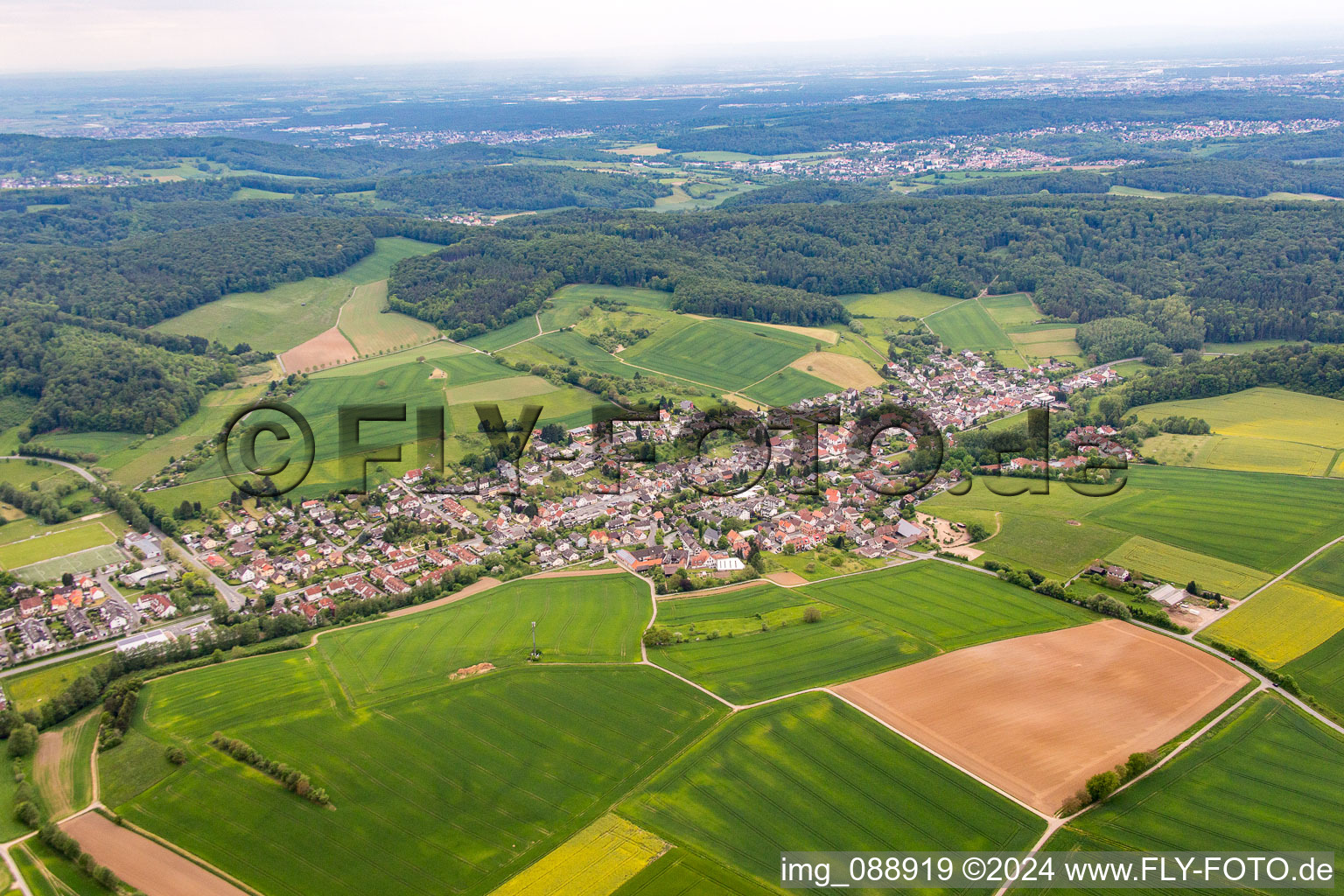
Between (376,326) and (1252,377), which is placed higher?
(376,326)

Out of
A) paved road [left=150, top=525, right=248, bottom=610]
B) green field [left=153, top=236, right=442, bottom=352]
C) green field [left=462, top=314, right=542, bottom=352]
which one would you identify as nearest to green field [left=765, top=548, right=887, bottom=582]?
paved road [left=150, top=525, right=248, bottom=610]

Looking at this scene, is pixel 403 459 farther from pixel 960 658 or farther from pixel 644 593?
pixel 960 658

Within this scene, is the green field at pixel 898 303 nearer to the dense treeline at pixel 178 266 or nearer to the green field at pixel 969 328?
the green field at pixel 969 328

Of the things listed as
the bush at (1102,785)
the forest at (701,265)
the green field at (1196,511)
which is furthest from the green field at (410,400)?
the bush at (1102,785)

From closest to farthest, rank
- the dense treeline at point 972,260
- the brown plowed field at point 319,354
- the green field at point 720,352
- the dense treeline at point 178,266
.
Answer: the green field at point 720,352, the brown plowed field at point 319,354, the dense treeline at point 972,260, the dense treeline at point 178,266

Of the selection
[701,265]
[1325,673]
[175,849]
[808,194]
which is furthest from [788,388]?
[808,194]

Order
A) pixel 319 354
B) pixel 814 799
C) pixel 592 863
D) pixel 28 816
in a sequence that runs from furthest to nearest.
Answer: pixel 319 354 < pixel 814 799 < pixel 28 816 < pixel 592 863

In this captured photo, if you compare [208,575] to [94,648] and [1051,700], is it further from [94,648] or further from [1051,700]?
[1051,700]
